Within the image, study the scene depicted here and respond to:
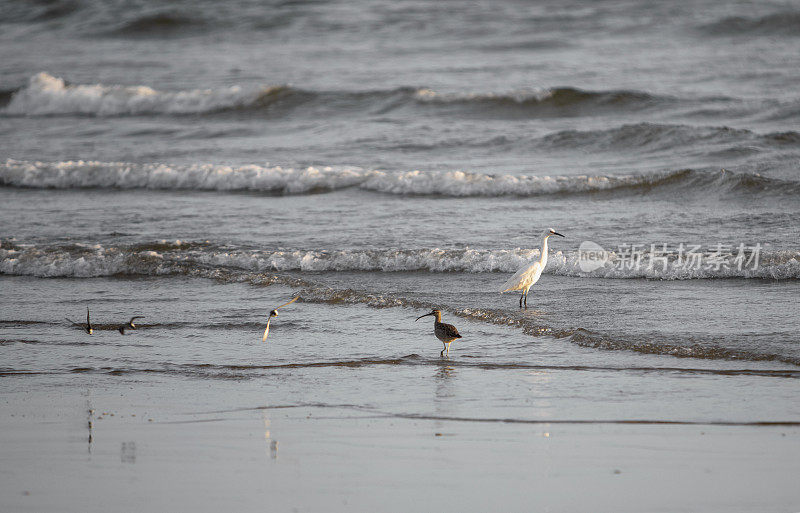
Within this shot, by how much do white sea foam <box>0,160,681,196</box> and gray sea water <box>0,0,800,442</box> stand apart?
1.5 inches

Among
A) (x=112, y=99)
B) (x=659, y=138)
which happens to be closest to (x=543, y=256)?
(x=659, y=138)

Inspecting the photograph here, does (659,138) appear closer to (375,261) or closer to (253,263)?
(375,261)

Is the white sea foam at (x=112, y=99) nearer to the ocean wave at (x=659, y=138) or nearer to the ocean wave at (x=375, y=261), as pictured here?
the ocean wave at (x=659, y=138)

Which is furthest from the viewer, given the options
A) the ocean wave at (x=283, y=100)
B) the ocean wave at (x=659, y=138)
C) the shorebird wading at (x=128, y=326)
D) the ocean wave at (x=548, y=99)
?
the ocean wave at (x=283, y=100)

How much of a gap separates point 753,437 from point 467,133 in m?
10.4

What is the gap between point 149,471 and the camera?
384 centimetres

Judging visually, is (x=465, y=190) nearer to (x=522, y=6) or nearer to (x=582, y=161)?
(x=582, y=161)

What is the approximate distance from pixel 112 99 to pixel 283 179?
8.27 m

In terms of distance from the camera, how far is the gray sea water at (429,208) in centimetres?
534

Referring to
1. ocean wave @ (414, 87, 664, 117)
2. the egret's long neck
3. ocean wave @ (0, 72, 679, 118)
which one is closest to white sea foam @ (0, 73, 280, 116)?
ocean wave @ (0, 72, 679, 118)

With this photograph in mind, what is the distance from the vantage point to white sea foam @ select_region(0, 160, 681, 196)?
10.7 m

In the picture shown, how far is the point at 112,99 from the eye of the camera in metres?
18.5

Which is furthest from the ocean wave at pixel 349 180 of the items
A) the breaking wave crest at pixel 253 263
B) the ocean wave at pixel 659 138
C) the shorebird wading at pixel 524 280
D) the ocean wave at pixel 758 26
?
the ocean wave at pixel 758 26

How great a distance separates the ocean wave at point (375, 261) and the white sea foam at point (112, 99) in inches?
363
